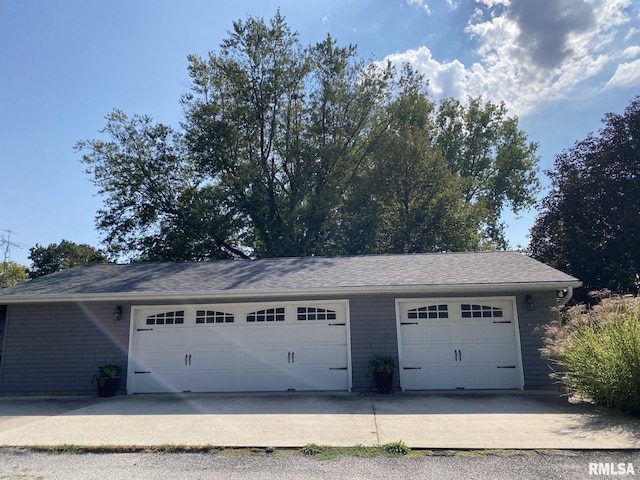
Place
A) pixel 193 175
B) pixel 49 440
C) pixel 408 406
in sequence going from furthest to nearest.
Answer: pixel 193 175, pixel 408 406, pixel 49 440

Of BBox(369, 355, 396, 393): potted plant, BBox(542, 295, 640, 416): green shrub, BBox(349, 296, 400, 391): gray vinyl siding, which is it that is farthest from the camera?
BBox(349, 296, 400, 391): gray vinyl siding

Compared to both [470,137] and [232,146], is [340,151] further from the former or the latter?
[470,137]

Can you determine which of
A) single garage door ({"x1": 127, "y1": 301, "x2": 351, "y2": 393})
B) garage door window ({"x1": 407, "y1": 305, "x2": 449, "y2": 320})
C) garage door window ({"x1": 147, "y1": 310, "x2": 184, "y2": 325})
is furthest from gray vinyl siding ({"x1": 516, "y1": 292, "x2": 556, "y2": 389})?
garage door window ({"x1": 147, "y1": 310, "x2": 184, "y2": 325})

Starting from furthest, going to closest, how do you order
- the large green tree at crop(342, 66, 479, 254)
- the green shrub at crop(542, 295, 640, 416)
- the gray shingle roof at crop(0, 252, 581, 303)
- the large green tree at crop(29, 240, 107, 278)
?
the large green tree at crop(29, 240, 107, 278) → the large green tree at crop(342, 66, 479, 254) → the gray shingle roof at crop(0, 252, 581, 303) → the green shrub at crop(542, 295, 640, 416)

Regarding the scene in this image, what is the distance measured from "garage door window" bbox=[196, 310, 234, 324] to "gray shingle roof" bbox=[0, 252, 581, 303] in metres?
0.66

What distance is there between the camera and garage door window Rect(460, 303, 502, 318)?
9.12 meters

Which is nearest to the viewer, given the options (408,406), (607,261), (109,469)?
(109,469)

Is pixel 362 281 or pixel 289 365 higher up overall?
pixel 362 281

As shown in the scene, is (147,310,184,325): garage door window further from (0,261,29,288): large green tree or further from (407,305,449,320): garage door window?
(0,261,29,288): large green tree

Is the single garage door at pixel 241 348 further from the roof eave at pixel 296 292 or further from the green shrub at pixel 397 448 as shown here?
the green shrub at pixel 397 448

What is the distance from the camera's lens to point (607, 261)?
16.8 metres

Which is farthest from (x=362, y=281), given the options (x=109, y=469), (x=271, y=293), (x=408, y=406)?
(x=109, y=469)

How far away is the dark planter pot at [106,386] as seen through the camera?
352 inches

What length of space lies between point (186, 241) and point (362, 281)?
510 inches
